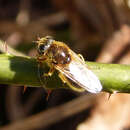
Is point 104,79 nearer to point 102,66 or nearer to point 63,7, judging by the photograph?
point 102,66

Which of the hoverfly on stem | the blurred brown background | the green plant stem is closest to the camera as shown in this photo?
the green plant stem

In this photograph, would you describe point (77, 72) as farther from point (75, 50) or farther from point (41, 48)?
point (75, 50)

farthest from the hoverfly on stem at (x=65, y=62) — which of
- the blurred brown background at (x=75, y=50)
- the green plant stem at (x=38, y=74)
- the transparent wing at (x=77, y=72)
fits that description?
the blurred brown background at (x=75, y=50)

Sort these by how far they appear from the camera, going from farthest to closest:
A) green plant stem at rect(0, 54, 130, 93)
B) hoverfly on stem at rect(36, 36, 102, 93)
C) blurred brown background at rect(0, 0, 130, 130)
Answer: blurred brown background at rect(0, 0, 130, 130)
hoverfly on stem at rect(36, 36, 102, 93)
green plant stem at rect(0, 54, 130, 93)

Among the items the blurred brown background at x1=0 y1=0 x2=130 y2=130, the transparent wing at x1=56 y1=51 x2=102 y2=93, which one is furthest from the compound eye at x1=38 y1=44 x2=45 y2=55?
the blurred brown background at x1=0 y1=0 x2=130 y2=130

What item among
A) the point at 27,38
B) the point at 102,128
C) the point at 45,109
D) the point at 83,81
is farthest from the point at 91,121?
the point at 27,38

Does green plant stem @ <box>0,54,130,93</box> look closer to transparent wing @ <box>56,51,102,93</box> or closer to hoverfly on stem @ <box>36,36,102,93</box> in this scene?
hoverfly on stem @ <box>36,36,102,93</box>
